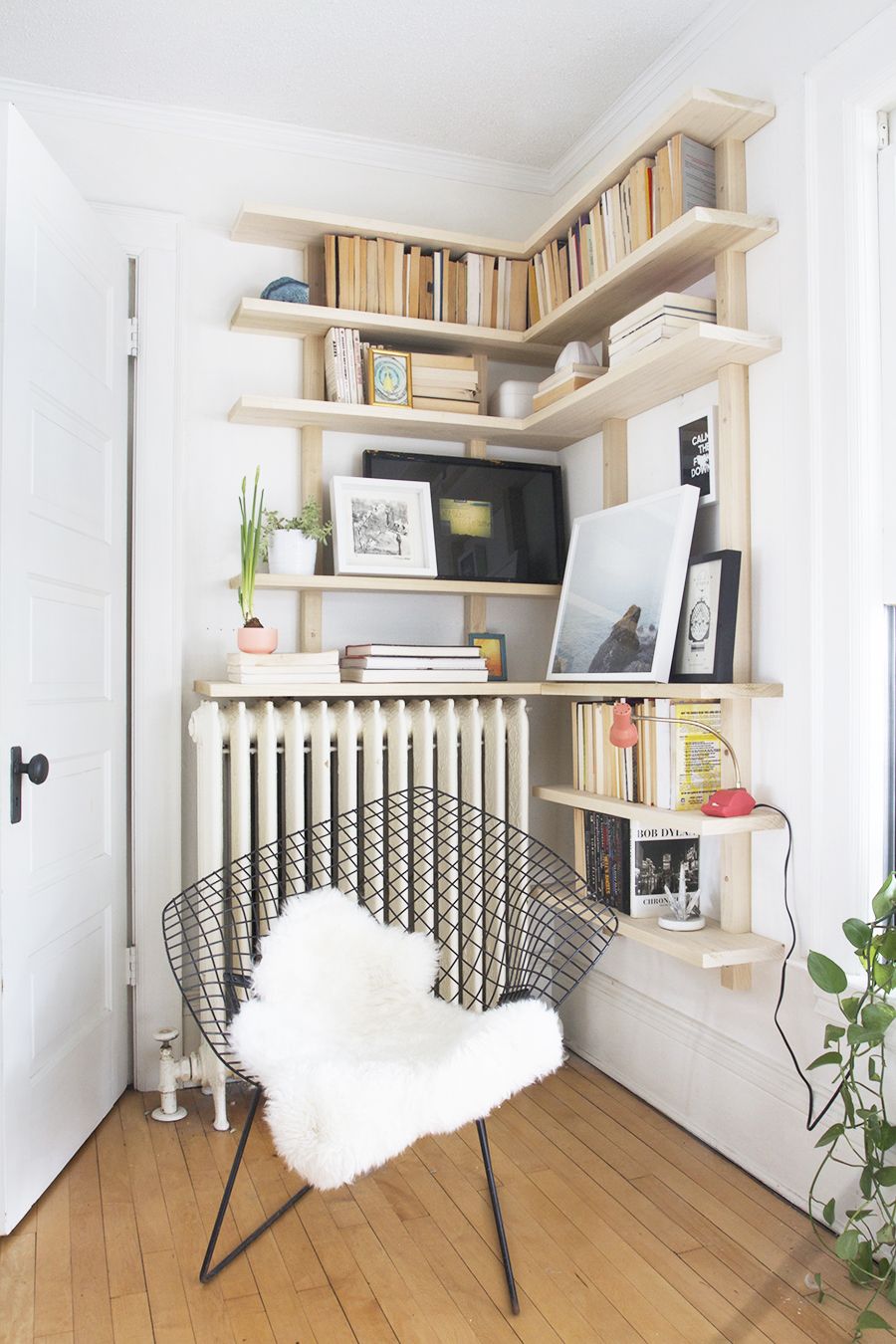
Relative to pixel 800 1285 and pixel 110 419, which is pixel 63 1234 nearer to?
pixel 800 1285

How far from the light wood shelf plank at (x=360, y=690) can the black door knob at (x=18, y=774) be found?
0.53 meters

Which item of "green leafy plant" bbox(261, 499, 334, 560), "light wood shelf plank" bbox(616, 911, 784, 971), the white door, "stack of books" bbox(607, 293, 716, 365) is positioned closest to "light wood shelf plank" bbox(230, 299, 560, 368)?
the white door

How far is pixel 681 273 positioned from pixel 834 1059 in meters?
1.78

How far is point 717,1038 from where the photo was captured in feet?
7.75

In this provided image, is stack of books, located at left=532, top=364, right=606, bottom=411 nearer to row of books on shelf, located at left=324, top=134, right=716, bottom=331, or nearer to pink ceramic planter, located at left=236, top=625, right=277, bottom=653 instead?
row of books on shelf, located at left=324, top=134, right=716, bottom=331

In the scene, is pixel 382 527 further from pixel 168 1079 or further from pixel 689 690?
pixel 168 1079

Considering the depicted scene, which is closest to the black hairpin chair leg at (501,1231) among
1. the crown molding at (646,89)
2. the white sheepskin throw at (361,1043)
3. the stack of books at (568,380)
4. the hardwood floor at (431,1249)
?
the hardwood floor at (431,1249)

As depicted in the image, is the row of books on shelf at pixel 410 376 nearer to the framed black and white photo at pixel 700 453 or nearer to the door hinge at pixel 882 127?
the framed black and white photo at pixel 700 453

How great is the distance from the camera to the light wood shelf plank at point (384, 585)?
2711 mm

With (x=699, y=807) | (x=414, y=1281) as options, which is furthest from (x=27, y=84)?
(x=414, y=1281)

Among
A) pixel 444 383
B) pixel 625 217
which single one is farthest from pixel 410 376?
pixel 625 217

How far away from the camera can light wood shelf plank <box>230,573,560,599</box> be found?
2711 mm

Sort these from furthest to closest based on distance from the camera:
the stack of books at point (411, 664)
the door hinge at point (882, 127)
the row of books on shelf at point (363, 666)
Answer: the stack of books at point (411, 664), the row of books on shelf at point (363, 666), the door hinge at point (882, 127)

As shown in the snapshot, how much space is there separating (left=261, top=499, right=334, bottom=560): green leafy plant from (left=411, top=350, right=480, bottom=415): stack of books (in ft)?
1.44
